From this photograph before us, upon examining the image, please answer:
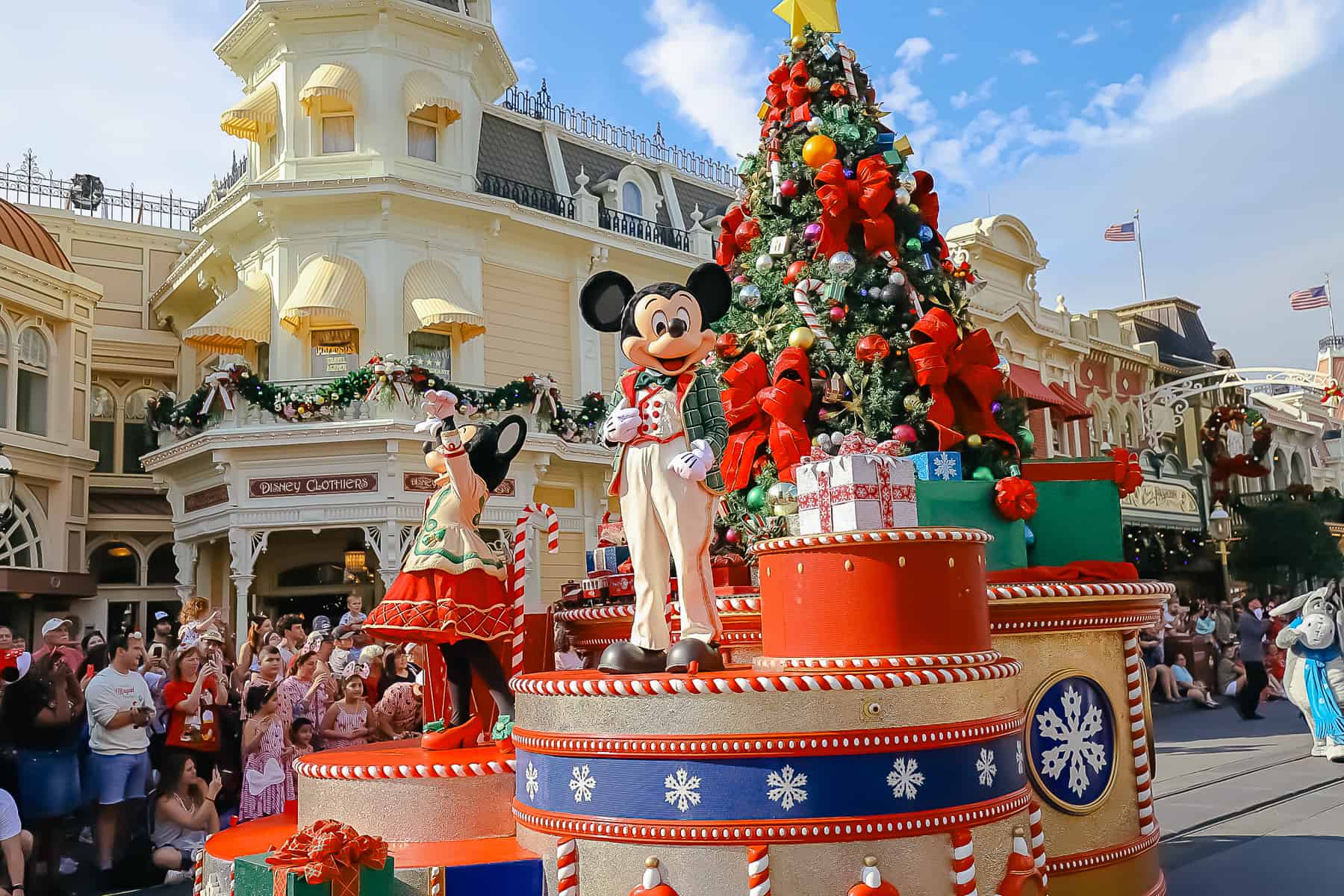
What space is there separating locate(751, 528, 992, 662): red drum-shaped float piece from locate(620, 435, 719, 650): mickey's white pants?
429mm

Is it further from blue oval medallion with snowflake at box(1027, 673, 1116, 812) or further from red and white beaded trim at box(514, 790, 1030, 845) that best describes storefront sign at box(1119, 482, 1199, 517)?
red and white beaded trim at box(514, 790, 1030, 845)

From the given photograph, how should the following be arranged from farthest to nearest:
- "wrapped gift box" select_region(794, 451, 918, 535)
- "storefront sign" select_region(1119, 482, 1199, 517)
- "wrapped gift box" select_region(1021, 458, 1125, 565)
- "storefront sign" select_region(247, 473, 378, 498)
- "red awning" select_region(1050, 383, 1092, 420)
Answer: "storefront sign" select_region(1119, 482, 1199, 517) → "storefront sign" select_region(247, 473, 378, 498) → "red awning" select_region(1050, 383, 1092, 420) → "wrapped gift box" select_region(1021, 458, 1125, 565) → "wrapped gift box" select_region(794, 451, 918, 535)

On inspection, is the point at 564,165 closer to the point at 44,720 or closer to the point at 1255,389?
the point at 44,720

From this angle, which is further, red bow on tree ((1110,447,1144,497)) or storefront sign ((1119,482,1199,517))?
storefront sign ((1119,482,1199,517))

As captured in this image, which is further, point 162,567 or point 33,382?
point 162,567

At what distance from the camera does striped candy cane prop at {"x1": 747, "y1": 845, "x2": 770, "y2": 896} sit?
3.82 meters

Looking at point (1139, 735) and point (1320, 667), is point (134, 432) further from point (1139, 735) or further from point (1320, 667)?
point (1139, 735)

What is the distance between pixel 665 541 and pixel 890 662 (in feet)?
3.62

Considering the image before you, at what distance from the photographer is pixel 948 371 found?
6.36 metres

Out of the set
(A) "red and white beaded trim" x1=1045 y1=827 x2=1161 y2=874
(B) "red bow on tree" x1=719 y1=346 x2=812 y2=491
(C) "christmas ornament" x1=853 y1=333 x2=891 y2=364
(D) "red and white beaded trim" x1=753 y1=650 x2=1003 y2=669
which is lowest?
(A) "red and white beaded trim" x1=1045 y1=827 x2=1161 y2=874

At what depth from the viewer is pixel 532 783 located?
439 centimetres

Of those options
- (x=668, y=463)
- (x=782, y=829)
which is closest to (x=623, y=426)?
(x=668, y=463)

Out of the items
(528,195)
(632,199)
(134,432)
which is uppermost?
(632,199)

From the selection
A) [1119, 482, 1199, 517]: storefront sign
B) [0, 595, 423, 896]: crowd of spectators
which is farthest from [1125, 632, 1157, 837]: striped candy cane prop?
[1119, 482, 1199, 517]: storefront sign
